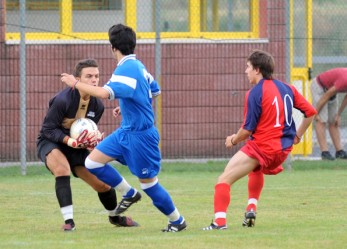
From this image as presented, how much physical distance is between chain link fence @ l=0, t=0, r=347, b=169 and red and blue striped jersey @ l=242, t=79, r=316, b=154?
7.80m

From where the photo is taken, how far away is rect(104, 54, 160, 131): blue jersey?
9.58m

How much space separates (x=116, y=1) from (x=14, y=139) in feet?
8.89

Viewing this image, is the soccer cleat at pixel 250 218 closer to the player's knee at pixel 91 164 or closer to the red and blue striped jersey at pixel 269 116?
the red and blue striped jersey at pixel 269 116

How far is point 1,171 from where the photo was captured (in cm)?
1730

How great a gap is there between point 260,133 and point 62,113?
1760 millimetres

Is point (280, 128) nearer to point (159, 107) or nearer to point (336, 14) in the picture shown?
point (159, 107)

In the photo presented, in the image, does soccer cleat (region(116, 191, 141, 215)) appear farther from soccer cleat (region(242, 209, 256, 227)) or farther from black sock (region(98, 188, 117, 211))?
soccer cleat (region(242, 209, 256, 227))

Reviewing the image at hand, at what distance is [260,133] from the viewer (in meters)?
10.1

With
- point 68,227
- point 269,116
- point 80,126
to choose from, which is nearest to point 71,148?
point 80,126

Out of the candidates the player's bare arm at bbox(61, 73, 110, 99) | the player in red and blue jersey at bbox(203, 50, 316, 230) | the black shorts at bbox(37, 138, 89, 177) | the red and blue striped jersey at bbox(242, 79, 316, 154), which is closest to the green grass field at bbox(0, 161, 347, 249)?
the player in red and blue jersey at bbox(203, 50, 316, 230)

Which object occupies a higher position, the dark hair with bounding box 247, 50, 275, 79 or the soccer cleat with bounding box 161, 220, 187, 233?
the dark hair with bounding box 247, 50, 275, 79

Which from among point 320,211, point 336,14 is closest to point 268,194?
point 320,211

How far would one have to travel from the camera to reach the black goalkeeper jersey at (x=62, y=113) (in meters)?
10.4

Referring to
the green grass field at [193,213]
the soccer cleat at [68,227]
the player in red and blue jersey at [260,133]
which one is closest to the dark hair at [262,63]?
the player in red and blue jersey at [260,133]
